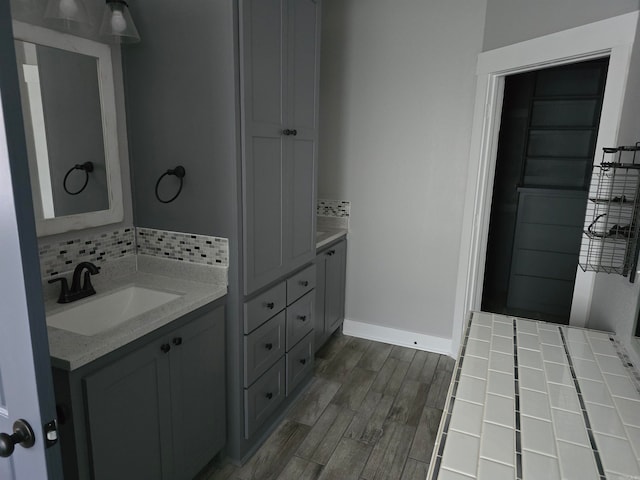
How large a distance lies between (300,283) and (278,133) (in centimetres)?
89

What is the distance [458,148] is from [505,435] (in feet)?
7.56

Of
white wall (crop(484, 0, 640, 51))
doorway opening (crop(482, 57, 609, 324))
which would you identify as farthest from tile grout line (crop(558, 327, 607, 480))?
doorway opening (crop(482, 57, 609, 324))

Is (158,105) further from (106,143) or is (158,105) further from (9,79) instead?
(9,79)

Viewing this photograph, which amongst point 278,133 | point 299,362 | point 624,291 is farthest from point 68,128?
point 624,291

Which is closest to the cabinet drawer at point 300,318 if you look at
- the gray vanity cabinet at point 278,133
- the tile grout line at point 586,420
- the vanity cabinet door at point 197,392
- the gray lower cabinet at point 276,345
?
the gray lower cabinet at point 276,345

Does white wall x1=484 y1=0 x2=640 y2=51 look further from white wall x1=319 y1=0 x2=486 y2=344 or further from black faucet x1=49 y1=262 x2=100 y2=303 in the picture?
black faucet x1=49 y1=262 x2=100 y2=303

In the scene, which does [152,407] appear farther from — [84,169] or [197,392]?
[84,169]

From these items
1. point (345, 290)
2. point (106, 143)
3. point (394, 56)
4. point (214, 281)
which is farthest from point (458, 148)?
point (106, 143)

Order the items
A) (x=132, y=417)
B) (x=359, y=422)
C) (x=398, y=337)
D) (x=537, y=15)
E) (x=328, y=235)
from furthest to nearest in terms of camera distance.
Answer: (x=398, y=337) → (x=328, y=235) → (x=359, y=422) → (x=537, y=15) → (x=132, y=417)

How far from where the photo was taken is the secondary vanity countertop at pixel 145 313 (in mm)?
1252

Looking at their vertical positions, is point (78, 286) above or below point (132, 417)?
above

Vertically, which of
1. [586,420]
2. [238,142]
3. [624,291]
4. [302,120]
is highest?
[302,120]

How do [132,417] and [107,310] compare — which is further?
[107,310]

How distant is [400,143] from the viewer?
3.09m
